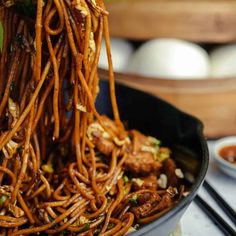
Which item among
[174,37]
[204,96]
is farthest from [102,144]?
[174,37]

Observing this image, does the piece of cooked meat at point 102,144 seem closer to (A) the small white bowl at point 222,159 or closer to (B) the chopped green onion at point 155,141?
(B) the chopped green onion at point 155,141

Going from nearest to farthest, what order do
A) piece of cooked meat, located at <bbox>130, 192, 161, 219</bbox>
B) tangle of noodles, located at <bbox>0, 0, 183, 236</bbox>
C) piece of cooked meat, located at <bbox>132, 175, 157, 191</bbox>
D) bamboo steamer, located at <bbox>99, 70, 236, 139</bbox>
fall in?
tangle of noodles, located at <bbox>0, 0, 183, 236</bbox> < piece of cooked meat, located at <bbox>130, 192, 161, 219</bbox> < piece of cooked meat, located at <bbox>132, 175, 157, 191</bbox> < bamboo steamer, located at <bbox>99, 70, 236, 139</bbox>

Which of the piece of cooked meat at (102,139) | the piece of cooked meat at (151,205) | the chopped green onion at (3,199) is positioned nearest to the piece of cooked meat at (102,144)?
the piece of cooked meat at (102,139)

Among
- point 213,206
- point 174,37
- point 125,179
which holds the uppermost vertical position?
point 174,37

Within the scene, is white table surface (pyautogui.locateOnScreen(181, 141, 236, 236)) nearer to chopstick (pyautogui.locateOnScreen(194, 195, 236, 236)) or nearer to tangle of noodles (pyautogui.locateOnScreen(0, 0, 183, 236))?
chopstick (pyautogui.locateOnScreen(194, 195, 236, 236))

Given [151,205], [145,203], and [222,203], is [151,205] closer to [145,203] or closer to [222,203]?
[145,203]

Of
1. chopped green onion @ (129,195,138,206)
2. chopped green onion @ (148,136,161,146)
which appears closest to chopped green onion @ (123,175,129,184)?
chopped green onion @ (129,195,138,206)

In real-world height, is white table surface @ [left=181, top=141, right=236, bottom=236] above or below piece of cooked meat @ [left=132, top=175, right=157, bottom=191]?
below
